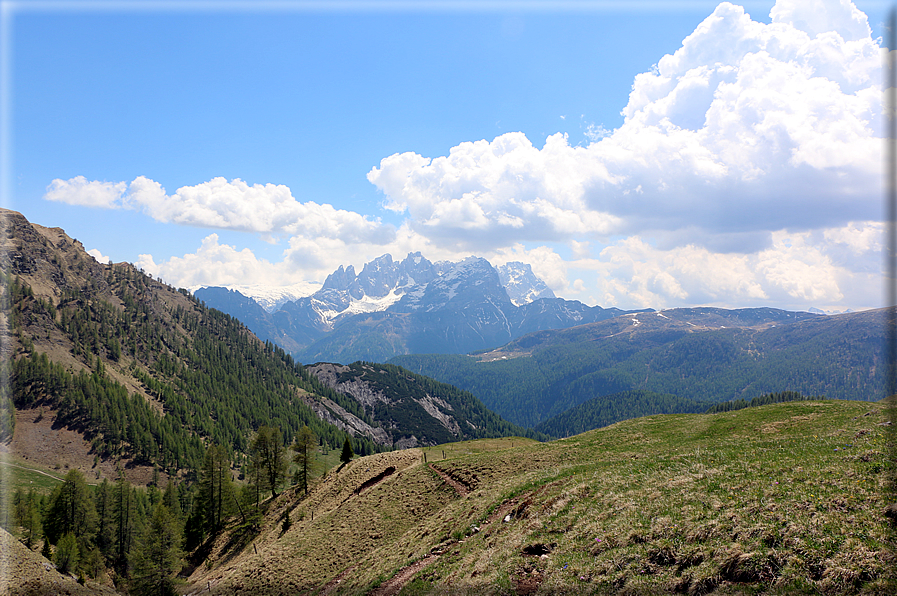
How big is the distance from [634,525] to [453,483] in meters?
29.8

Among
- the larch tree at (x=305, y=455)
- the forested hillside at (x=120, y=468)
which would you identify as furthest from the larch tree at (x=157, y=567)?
the larch tree at (x=305, y=455)

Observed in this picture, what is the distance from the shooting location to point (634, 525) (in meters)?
20.4

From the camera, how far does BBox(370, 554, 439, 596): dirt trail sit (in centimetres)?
2522

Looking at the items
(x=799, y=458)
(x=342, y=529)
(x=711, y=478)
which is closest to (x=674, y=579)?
(x=711, y=478)

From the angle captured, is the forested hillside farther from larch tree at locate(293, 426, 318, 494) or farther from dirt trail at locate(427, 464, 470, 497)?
dirt trail at locate(427, 464, 470, 497)

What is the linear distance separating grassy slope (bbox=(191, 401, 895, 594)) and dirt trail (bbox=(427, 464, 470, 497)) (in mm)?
625

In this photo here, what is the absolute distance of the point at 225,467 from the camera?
76.1 meters

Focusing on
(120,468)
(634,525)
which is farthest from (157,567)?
(120,468)

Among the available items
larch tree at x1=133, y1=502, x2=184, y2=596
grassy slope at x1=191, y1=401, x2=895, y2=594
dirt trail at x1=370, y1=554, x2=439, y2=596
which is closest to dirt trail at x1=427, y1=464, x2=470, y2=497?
grassy slope at x1=191, y1=401, x2=895, y2=594

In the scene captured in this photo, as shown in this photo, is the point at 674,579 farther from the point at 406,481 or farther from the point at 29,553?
the point at 29,553

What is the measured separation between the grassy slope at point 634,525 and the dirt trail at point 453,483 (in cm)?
62

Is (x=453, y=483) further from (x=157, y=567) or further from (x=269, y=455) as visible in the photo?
(x=269, y=455)

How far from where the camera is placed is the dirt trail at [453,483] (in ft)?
145

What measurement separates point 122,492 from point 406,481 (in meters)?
73.7
